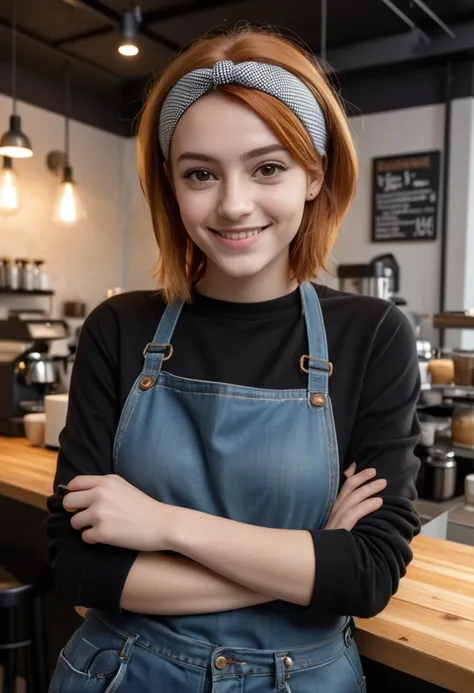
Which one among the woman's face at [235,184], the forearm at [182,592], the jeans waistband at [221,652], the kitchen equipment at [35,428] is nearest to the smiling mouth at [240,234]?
the woman's face at [235,184]

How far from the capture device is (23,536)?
232 cm

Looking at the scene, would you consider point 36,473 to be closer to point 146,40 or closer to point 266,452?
point 266,452

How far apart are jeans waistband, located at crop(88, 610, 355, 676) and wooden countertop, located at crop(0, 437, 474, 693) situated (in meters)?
0.08

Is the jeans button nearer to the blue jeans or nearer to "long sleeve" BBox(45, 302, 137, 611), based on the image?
the blue jeans

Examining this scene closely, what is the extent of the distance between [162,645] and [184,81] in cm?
91

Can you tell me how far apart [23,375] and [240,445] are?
1769 mm

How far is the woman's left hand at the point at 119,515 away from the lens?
39.1 inches

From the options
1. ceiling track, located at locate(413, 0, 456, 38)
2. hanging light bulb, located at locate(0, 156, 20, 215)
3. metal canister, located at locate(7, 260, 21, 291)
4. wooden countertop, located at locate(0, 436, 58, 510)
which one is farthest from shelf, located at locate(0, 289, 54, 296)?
ceiling track, located at locate(413, 0, 456, 38)

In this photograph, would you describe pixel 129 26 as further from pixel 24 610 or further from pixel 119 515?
pixel 119 515

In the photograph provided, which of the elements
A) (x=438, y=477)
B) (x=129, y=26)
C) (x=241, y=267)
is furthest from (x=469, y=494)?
(x=129, y=26)

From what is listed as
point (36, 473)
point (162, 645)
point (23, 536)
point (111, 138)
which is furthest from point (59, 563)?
point (111, 138)

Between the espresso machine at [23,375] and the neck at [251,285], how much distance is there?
1587 millimetres

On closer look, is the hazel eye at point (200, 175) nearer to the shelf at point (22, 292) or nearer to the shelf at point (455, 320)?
the shelf at point (455, 320)

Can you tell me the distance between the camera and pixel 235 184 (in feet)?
3.37
